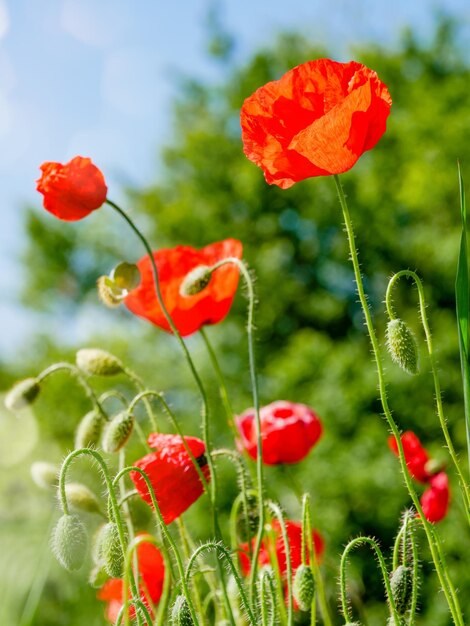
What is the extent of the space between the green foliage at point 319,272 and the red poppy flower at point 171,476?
213cm

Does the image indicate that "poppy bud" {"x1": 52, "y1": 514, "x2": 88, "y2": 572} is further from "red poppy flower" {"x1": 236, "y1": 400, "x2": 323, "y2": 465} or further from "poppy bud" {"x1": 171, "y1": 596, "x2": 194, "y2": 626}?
"red poppy flower" {"x1": 236, "y1": 400, "x2": 323, "y2": 465}

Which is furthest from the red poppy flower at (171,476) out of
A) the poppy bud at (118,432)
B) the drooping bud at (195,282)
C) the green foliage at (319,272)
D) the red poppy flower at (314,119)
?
the green foliage at (319,272)

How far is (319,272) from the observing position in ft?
20.9

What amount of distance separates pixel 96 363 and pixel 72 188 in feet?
0.50

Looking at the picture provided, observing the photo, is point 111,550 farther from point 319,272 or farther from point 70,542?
point 319,272

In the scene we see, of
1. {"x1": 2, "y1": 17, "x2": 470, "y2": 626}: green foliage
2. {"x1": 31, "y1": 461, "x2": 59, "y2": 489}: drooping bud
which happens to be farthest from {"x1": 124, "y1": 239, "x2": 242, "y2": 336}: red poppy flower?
{"x1": 2, "y1": 17, "x2": 470, "y2": 626}: green foliage

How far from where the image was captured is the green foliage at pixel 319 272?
13.0 ft

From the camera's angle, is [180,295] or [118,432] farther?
[180,295]

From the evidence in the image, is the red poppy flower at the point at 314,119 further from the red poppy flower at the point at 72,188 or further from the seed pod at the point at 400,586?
the seed pod at the point at 400,586

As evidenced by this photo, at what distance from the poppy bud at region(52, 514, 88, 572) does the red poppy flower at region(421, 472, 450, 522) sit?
461 mm

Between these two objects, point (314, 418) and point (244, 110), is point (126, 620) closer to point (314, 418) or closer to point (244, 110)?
point (244, 110)

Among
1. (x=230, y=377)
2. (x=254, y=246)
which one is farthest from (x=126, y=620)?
(x=254, y=246)

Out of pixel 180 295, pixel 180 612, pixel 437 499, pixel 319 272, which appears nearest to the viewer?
pixel 180 612

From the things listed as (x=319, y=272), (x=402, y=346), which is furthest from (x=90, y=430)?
(x=319, y=272)
